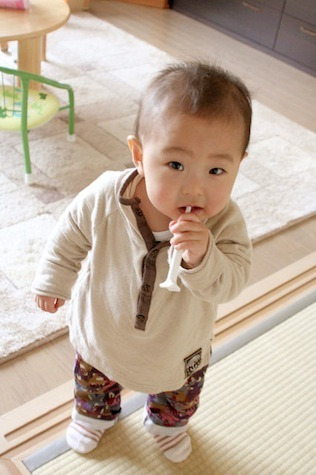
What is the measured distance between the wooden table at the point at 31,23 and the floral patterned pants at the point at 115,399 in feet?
3.92

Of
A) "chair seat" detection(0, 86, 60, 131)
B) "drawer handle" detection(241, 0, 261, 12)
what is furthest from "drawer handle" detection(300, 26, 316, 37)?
"chair seat" detection(0, 86, 60, 131)

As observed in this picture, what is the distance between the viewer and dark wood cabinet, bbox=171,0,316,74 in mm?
3197

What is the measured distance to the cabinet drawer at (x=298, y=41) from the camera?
320cm

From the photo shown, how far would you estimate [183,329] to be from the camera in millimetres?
830

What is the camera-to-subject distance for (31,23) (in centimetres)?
184

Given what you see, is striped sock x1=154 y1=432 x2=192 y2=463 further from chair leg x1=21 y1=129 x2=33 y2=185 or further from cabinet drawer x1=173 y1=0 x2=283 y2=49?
cabinet drawer x1=173 y1=0 x2=283 y2=49

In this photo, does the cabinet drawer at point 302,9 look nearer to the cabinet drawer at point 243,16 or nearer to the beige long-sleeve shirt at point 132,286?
the cabinet drawer at point 243,16

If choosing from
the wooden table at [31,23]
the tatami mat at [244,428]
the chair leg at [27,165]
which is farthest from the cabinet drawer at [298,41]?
the tatami mat at [244,428]

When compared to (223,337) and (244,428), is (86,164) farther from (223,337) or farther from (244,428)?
(244,428)

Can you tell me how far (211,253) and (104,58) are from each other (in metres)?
2.44

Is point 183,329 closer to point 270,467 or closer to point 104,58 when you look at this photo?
point 270,467

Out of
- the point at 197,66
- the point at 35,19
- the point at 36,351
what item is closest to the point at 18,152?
the point at 35,19

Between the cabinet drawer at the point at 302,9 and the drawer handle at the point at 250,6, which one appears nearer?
the cabinet drawer at the point at 302,9

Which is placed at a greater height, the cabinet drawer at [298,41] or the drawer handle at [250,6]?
the drawer handle at [250,6]
